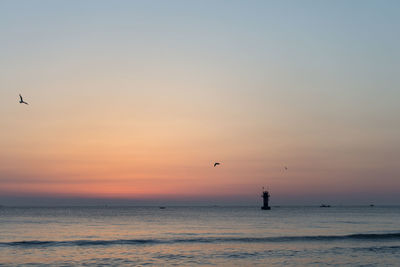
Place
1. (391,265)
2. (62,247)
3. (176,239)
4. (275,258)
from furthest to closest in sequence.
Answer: (176,239) < (62,247) < (275,258) < (391,265)

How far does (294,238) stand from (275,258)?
77.0 feet

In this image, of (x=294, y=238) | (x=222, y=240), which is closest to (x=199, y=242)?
(x=222, y=240)

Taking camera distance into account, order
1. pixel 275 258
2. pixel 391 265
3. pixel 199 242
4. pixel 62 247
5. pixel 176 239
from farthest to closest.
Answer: pixel 176 239 → pixel 199 242 → pixel 62 247 → pixel 275 258 → pixel 391 265

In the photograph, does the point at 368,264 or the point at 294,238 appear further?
the point at 294,238

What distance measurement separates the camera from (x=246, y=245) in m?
60.0

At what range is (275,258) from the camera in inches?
1861

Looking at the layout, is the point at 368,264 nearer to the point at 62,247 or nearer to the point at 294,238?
the point at 294,238

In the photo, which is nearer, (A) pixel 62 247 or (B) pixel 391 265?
(B) pixel 391 265

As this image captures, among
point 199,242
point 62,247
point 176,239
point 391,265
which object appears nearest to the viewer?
point 391,265

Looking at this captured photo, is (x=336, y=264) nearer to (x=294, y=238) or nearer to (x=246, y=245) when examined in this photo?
(x=246, y=245)

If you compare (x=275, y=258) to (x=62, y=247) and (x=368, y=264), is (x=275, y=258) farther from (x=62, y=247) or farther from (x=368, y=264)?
(x=62, y=247)

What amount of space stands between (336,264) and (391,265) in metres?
4.77

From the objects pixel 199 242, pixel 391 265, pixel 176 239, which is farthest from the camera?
pixel 176 239

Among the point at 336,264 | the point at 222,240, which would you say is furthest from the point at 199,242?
the point at 336,264
